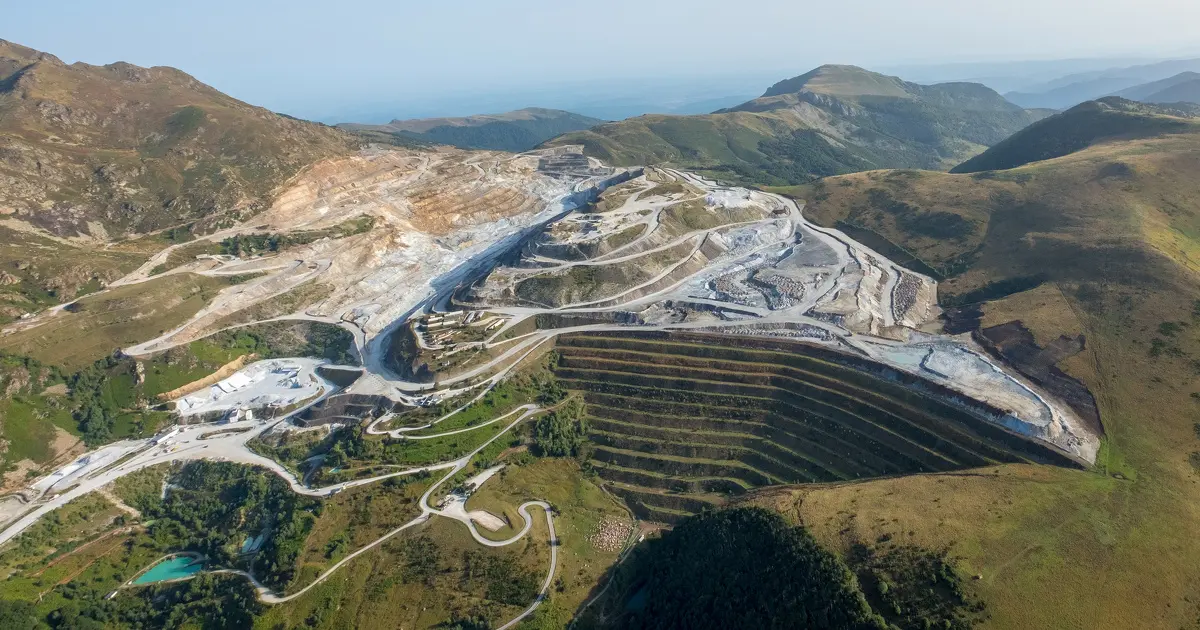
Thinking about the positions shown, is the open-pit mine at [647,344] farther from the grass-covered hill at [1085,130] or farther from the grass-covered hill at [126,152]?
the grass-covered hill at [1085,130]

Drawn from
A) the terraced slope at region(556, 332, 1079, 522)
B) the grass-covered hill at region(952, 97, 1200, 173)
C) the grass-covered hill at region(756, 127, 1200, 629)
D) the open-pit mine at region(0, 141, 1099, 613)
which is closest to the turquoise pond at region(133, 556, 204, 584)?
the open-pit mine at region(0, 141, 1099, 613)

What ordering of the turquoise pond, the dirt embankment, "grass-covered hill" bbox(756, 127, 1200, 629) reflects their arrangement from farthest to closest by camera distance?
the dirt embankment
the turquoise pond
"grass-covered hill" bbox(756, 127, 1200, 629)

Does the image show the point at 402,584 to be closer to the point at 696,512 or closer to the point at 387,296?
the point at 696,512

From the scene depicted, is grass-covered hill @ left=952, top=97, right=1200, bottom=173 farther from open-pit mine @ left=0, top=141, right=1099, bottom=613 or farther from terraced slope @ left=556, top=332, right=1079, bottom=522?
terraced slope @ left=556, top=332, right=1079, bottom=522

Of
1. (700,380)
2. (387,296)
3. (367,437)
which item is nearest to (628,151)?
(387,296)

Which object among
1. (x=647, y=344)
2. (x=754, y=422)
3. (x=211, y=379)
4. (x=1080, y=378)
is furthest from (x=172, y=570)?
(x=1080, y=378)

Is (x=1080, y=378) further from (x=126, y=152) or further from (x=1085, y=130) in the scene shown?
(x=126, y=152)
